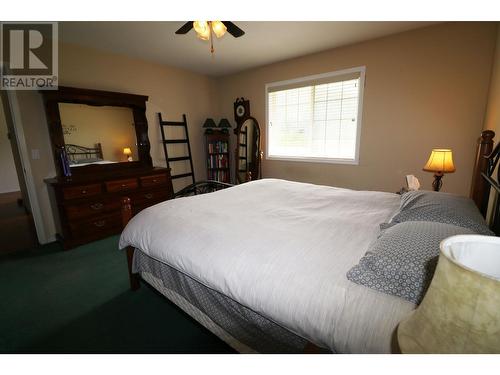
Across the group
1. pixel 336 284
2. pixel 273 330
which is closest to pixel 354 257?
pixel 336 284

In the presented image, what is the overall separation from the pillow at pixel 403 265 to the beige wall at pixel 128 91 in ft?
11.4

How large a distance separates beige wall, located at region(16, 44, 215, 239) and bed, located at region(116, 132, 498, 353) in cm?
185

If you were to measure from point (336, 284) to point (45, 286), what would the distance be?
2.42 metres

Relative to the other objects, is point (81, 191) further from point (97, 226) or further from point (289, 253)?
point (289, 253)

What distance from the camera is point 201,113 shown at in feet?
14.2

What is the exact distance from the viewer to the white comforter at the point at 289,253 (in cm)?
77

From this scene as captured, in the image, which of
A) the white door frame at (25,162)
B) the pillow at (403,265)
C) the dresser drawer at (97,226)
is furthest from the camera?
the dresser drawer at (97,226)

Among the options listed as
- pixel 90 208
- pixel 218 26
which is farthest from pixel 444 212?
pixel 90 208

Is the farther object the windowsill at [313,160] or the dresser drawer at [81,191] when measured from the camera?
the windowsill at [313,160]

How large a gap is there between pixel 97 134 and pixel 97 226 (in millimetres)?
1233

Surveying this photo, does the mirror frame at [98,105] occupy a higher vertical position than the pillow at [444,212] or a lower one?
higher

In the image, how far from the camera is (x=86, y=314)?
1666 millimetres

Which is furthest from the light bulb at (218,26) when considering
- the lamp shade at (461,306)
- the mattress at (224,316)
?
the lamp shade at (461,306)

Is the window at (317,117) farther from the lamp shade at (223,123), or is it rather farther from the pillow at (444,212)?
the pillow at (444,212)
